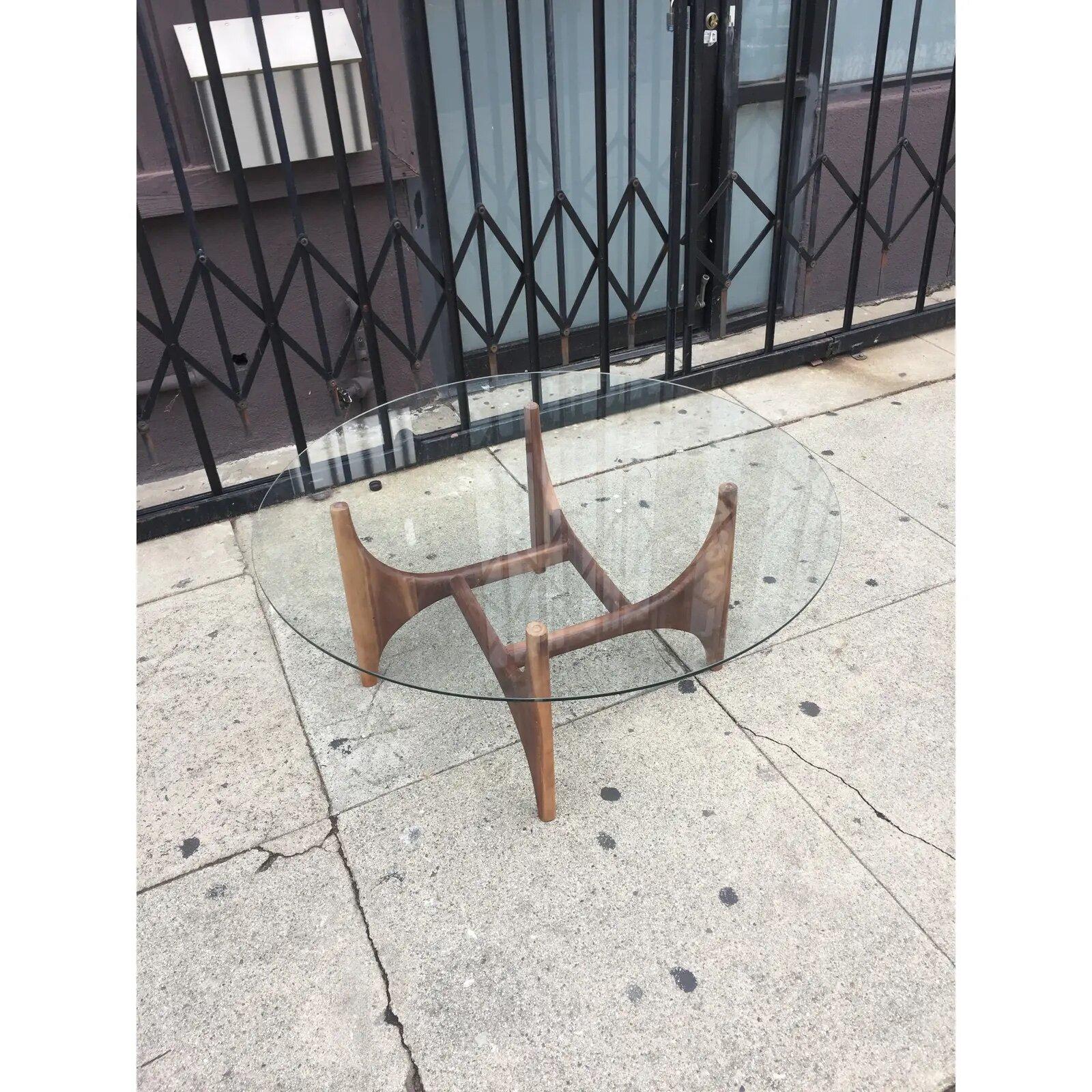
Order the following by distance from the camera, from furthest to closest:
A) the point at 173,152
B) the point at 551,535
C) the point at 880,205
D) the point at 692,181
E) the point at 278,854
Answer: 1. the point at 880,205
2. the point at 692,181
3. the point at 173,152
4. the point at 551,535
5. the point at 278,854

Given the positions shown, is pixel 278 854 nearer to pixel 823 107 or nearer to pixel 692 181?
pixel 692 181

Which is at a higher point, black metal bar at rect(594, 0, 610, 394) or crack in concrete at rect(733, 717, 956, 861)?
black metal bar at rect(594, 0, 610, 394)

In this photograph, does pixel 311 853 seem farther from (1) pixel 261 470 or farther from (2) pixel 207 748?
(1) pixel 261 470

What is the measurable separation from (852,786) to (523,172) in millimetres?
2115

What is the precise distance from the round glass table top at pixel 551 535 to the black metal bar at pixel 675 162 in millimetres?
918

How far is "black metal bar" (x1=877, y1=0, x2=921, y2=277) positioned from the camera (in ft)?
11.9

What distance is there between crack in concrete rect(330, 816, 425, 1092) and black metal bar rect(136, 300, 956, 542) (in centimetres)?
84

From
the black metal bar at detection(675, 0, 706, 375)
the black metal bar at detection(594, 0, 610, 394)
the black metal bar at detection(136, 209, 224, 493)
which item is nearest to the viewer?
the black metal bar at detection(136, 209, 224, 493)

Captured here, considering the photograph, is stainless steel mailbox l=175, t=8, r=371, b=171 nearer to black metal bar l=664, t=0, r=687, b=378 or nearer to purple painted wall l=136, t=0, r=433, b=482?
purple painted wall l=136, t=0, r=433, b=482

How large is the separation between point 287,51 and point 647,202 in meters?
1.32

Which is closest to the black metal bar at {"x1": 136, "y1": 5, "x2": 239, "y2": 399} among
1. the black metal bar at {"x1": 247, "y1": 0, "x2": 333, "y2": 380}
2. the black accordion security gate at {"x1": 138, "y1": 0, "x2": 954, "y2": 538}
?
the black accordion security gate at {"x1": 138, "y1": 0, "x2": 954, "y2": 538}

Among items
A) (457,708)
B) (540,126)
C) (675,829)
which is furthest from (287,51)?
(675,829)

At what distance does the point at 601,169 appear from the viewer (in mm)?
2836

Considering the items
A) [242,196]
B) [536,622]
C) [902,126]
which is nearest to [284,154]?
[242,196]
